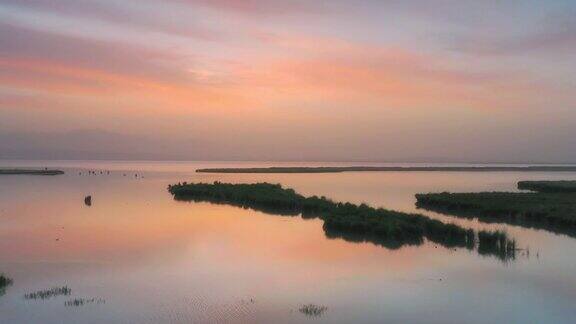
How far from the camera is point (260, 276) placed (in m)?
14.4

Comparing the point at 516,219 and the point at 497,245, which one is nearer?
the point at 497,245

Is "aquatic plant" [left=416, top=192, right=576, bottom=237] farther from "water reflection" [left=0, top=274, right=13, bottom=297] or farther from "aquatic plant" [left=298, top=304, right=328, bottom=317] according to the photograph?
"water reflection" [left=0, top=274, right=13, bottom=297]

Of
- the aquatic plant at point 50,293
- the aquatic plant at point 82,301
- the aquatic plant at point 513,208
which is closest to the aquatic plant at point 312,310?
the aquatic plant at point 82,301

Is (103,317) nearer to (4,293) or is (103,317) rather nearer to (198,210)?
(4,293)

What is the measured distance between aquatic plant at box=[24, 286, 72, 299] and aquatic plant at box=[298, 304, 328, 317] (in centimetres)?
491

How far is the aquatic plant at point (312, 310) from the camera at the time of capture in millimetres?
11133

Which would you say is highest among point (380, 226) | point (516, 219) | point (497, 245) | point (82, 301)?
point (380, 226)

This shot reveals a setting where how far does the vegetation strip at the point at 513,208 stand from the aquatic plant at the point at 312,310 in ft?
47.3

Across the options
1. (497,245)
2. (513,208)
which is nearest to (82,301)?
(497,245)

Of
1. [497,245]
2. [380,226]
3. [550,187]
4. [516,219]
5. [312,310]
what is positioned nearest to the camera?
[312,310]

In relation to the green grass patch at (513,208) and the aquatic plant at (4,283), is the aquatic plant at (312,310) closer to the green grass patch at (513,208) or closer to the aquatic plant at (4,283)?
the aquatic plant at (4,283)

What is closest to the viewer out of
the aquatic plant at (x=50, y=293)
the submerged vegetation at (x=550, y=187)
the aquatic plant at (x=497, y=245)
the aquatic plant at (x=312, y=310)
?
the aquatic plant at (x=312, y=310)

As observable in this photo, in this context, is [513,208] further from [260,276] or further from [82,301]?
[82,301]

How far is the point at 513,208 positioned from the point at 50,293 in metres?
22.7
